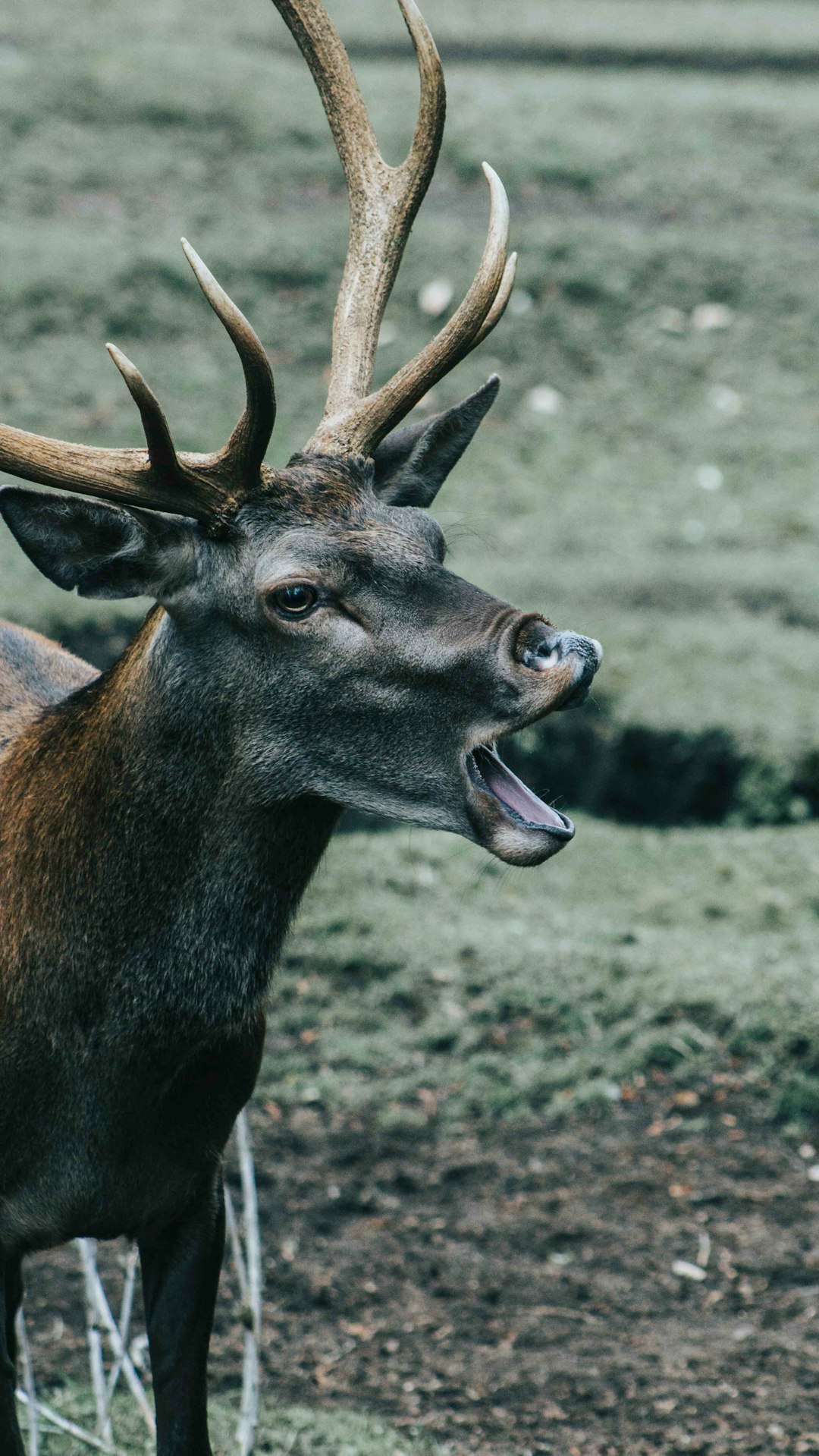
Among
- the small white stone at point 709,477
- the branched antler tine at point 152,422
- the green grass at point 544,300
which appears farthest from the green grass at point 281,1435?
the small white stone at point 709,477

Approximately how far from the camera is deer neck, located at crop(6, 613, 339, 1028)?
8.68ft

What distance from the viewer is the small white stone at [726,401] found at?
32.6 feet

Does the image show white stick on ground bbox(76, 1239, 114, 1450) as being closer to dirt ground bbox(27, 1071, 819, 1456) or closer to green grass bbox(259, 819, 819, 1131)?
dirt ground bbox(27, 1071, 819, 1456)

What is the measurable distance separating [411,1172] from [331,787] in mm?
2338

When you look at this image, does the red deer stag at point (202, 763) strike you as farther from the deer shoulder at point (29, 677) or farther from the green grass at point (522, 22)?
the green grass at point (522, 22)

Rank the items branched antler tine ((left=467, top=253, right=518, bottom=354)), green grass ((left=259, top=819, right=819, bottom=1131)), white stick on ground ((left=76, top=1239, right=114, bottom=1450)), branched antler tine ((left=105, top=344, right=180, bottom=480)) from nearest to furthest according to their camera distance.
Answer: branched antler tine ((left=105, top=344, right=180, bottom=480)), branched antler tine ((left=467, top=253, right=518, bottom=354)), white stick on ground ((left=76, top=1239, right=114, bottom=1450)), green grass ((left=259, top=819, right=819, bottom=1131))

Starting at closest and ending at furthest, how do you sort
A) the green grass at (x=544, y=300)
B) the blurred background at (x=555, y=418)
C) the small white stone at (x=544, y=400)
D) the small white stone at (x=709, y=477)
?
the blurred background at (x=555, y=418)
the green grass at (x=544, y=300)
the small white stone at (x=709, y=477)
the small white stone at (x=544, y=400)

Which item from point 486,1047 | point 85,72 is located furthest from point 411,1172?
point 85,72

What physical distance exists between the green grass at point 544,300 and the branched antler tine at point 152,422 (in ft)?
14.0

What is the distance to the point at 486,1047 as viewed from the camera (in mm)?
5117

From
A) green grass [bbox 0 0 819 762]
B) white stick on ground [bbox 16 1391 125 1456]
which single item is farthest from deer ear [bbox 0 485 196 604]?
green grass [bbox 0 0 819 762]

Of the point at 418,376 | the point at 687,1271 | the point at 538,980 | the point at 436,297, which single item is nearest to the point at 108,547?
the point at 418,376

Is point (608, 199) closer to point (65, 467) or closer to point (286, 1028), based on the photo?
point (286, 1028)

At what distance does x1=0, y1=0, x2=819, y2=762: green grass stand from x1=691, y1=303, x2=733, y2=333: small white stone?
93 millimetres
